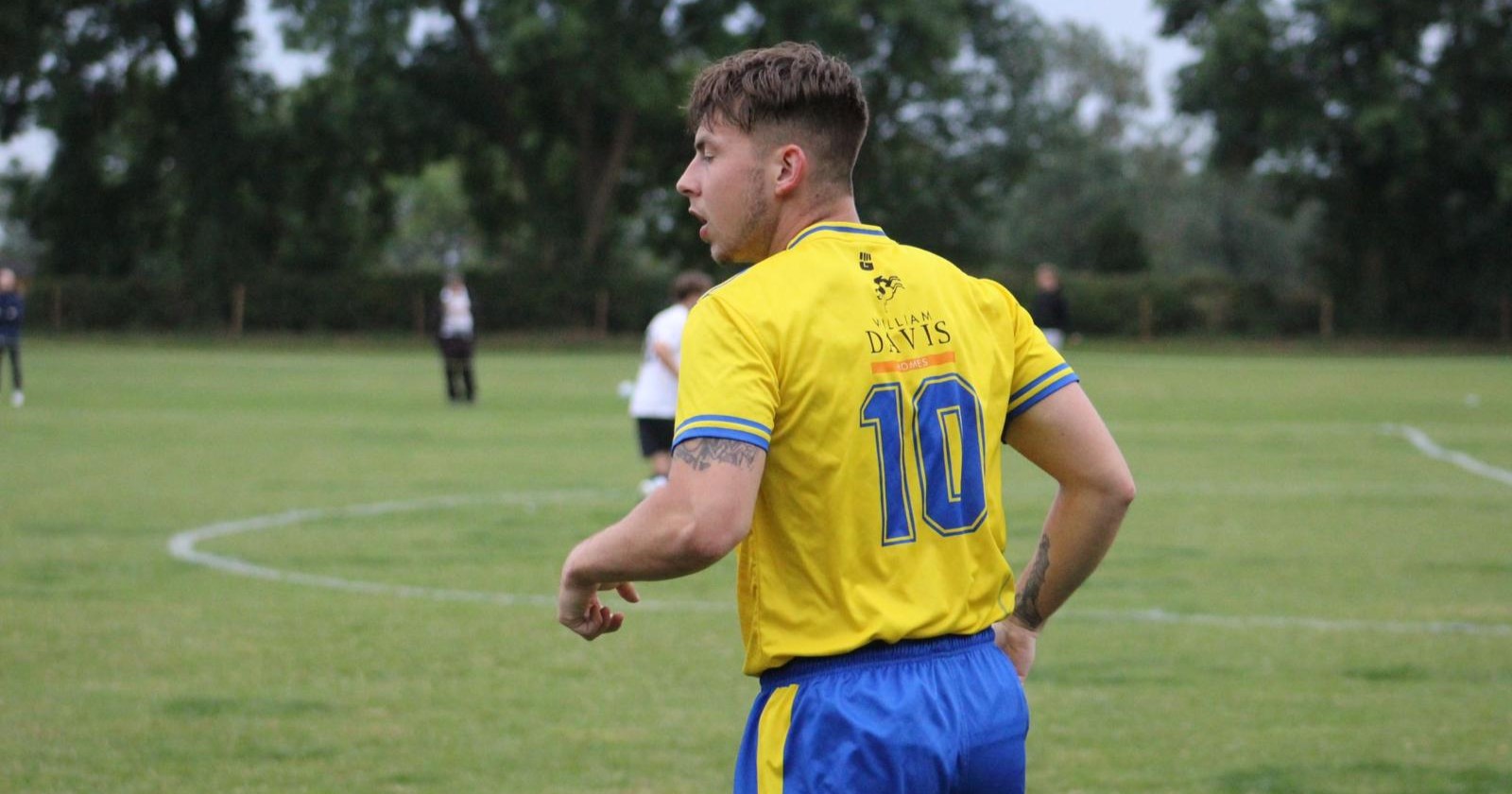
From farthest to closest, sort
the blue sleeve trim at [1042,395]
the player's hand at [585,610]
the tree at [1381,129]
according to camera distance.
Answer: the tree at [1381,129]
the blue sleeve trim at [1042,395]
the player's hand at [585,610]

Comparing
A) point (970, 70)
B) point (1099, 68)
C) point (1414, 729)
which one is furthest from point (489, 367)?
point (1099, 68)

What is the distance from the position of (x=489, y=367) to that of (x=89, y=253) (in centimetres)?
2527

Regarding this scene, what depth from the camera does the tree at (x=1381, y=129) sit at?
168 feet

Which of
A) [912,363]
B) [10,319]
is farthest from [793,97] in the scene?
[10,319]

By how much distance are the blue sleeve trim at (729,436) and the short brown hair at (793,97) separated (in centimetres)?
51

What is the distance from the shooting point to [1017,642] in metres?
3.30

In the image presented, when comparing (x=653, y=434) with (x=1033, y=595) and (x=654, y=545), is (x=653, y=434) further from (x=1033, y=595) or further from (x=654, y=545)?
(x=654, y=545)

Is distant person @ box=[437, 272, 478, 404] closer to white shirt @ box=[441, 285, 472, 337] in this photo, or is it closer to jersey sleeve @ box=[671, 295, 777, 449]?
white shirt @ box=[441, 285, 472, 337]

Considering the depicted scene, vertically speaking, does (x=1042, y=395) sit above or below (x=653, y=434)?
above

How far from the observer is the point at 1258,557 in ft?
38.8

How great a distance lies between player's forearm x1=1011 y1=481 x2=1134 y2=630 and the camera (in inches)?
127

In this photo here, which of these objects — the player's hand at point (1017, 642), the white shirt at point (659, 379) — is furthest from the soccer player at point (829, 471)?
the white shirt at point (659, 379)

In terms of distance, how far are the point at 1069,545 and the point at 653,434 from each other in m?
11.1

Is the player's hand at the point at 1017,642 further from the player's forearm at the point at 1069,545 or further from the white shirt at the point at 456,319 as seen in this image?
the white shirt at the point at 456,319
